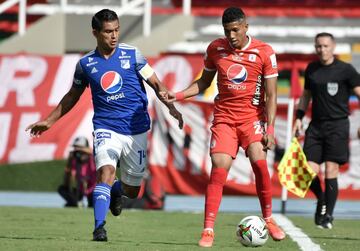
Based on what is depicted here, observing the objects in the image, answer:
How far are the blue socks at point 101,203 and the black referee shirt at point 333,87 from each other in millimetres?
3899

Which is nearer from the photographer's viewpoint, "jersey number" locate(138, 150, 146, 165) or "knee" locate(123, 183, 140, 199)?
"jersey number" locate(138, 150, 146, 165)

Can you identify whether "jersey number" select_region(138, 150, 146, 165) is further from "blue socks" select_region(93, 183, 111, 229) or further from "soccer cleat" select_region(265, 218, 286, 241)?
"soccer cleat" select_region(265, 218, 286, 241)

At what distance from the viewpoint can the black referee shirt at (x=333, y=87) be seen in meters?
12.8

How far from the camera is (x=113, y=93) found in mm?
10148

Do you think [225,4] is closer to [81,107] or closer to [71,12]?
[71,12]

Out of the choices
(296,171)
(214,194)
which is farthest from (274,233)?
(296,171)

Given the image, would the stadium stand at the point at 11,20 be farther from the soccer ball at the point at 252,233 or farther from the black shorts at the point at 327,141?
the soccer ball at the point at 252,233

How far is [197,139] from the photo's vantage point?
18609 millimetres

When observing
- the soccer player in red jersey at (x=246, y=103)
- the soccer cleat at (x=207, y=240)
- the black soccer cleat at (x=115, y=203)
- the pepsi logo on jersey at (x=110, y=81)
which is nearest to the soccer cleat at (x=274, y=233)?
the soccer player in red jersey at (x=246, y=103)

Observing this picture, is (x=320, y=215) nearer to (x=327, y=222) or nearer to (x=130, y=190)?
(x=327, y=222)

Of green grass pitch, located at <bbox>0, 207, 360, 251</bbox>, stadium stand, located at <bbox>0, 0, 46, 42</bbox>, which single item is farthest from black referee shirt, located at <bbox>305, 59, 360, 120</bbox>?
stadium stand, located at <bbox>0, 0, 46, 42</bbox>

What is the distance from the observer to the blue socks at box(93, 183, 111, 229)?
9.66m

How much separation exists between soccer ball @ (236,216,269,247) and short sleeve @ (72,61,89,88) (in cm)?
205

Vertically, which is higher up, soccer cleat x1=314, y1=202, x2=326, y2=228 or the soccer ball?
the soccer ball
